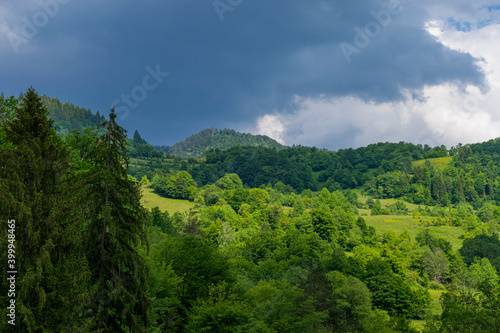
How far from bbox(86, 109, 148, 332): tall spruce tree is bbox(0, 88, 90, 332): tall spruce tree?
1160 mm

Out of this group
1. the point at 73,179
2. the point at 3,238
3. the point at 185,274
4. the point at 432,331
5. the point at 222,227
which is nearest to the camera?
the point at 3,238

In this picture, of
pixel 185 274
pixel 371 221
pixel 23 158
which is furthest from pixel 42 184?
pixel 371 221

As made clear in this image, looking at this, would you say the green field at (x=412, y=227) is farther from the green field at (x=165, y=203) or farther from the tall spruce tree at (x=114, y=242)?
the tall spruce tree at (x=114, y=242)

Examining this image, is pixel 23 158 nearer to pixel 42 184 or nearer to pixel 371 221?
pixel 42 184

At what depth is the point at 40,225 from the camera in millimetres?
12258

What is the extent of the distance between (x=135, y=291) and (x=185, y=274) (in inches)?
702

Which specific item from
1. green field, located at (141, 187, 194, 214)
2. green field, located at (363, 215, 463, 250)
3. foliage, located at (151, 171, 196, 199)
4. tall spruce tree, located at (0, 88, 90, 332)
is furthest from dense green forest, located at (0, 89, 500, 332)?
foliage, located at (151, 171, 196, 199)

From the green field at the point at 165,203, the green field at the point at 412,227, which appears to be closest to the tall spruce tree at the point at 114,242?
the green field at the point at 165,203

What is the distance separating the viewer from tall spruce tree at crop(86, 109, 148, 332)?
14148 millimetres

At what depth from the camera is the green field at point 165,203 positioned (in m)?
126

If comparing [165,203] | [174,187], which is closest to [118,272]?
[165,203]

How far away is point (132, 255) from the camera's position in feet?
49.1

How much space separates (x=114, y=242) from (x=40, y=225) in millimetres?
2931

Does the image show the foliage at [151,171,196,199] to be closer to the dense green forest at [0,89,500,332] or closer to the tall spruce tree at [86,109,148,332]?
the dense green forest at [0,89,500,332]
